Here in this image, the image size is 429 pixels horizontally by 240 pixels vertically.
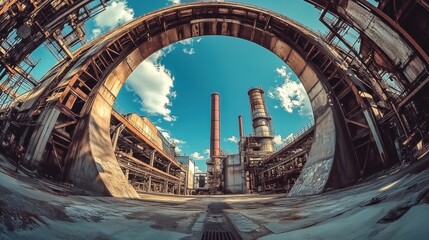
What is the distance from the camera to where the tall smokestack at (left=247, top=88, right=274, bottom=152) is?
26.1 m

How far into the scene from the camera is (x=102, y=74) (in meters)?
9.59

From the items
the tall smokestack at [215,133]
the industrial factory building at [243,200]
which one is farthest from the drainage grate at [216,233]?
the tall smokestack at [215,133]

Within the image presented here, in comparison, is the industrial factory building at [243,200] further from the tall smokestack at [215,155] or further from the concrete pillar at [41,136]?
the tall smokestack at [215,155]

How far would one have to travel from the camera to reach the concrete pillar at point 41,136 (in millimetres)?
6609

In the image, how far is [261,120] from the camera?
27.8m

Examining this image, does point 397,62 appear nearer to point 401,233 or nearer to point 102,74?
point 401,233

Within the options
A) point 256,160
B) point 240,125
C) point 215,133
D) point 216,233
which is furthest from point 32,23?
point 240,125

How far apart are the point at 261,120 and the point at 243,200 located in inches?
771

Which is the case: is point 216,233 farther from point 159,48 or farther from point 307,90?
point 159,48

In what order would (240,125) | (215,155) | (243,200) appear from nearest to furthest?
(243,200), (215,155), (240,125)

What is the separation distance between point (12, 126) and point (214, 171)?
2568 centimetres

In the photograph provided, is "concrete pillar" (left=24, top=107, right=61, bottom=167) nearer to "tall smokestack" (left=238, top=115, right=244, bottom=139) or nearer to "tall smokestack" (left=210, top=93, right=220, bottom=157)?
"tall smokestack" (left=210, top=93, right=220, bottom=157)

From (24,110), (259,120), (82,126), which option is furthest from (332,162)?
(259,120)

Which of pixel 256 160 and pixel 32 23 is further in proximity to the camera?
pixel 256 160
